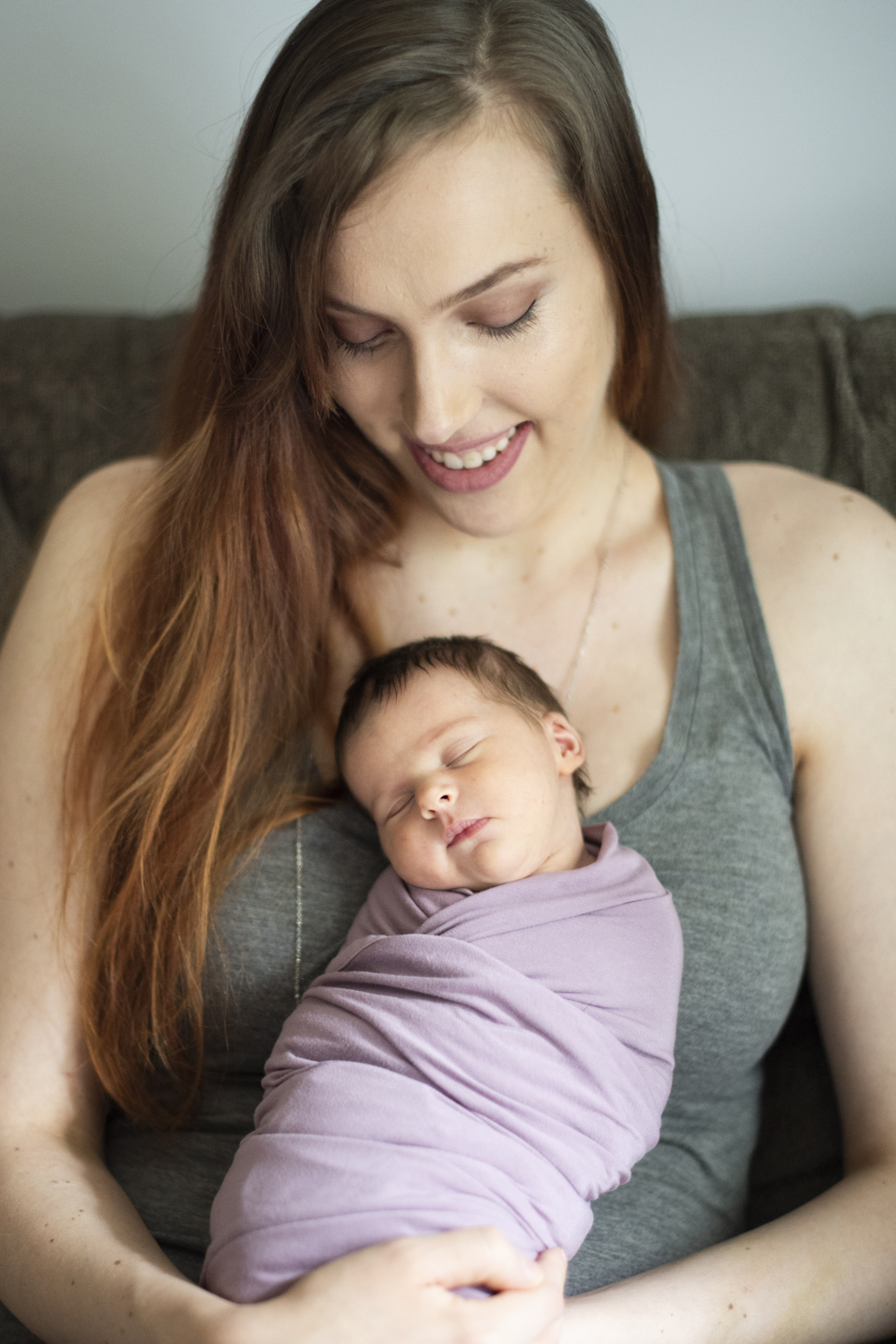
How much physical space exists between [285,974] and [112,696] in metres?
0.40

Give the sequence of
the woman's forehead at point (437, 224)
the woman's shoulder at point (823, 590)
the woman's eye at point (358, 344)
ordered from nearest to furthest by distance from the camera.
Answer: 1. the woman's forehead at point (437, 224)
2. the woman's eye at point (358, 344)
3. the woman's shoulder at point (823, 590)

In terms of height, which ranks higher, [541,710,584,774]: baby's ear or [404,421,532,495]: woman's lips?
[404,421,532,495]: woman's lips

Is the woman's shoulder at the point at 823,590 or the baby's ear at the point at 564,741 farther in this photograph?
the woman's shoulder at the point at 823,590

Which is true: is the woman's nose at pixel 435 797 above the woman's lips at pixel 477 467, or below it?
below

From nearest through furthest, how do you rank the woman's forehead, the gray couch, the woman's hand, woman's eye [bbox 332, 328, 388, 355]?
the woman's hand < the woman's forehead < woman's eye [bbox 332, 328, 388, 355] < the gray couch

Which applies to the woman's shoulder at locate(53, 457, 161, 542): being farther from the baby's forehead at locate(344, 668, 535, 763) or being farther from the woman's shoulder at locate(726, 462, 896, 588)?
the woman's shoulder at locate(726, 462, 896, 588)

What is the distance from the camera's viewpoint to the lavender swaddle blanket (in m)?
0.88

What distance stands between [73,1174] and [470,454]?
0.91 meters

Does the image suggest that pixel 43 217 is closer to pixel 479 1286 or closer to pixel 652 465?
pixel 652 465

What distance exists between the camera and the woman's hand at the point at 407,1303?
82 cm

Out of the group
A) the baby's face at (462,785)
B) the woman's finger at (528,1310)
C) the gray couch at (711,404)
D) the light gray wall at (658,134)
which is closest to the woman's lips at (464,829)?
the baby's face at (462,785)

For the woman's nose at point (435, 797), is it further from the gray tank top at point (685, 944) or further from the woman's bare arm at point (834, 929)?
the woman's bare arm at point (834, 929)

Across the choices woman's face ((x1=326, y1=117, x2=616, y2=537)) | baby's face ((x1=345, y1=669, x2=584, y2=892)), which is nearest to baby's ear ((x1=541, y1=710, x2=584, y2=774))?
baby's face ((x1=345, y1=669, x2=584, y2=892))

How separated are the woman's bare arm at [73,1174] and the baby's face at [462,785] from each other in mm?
346
